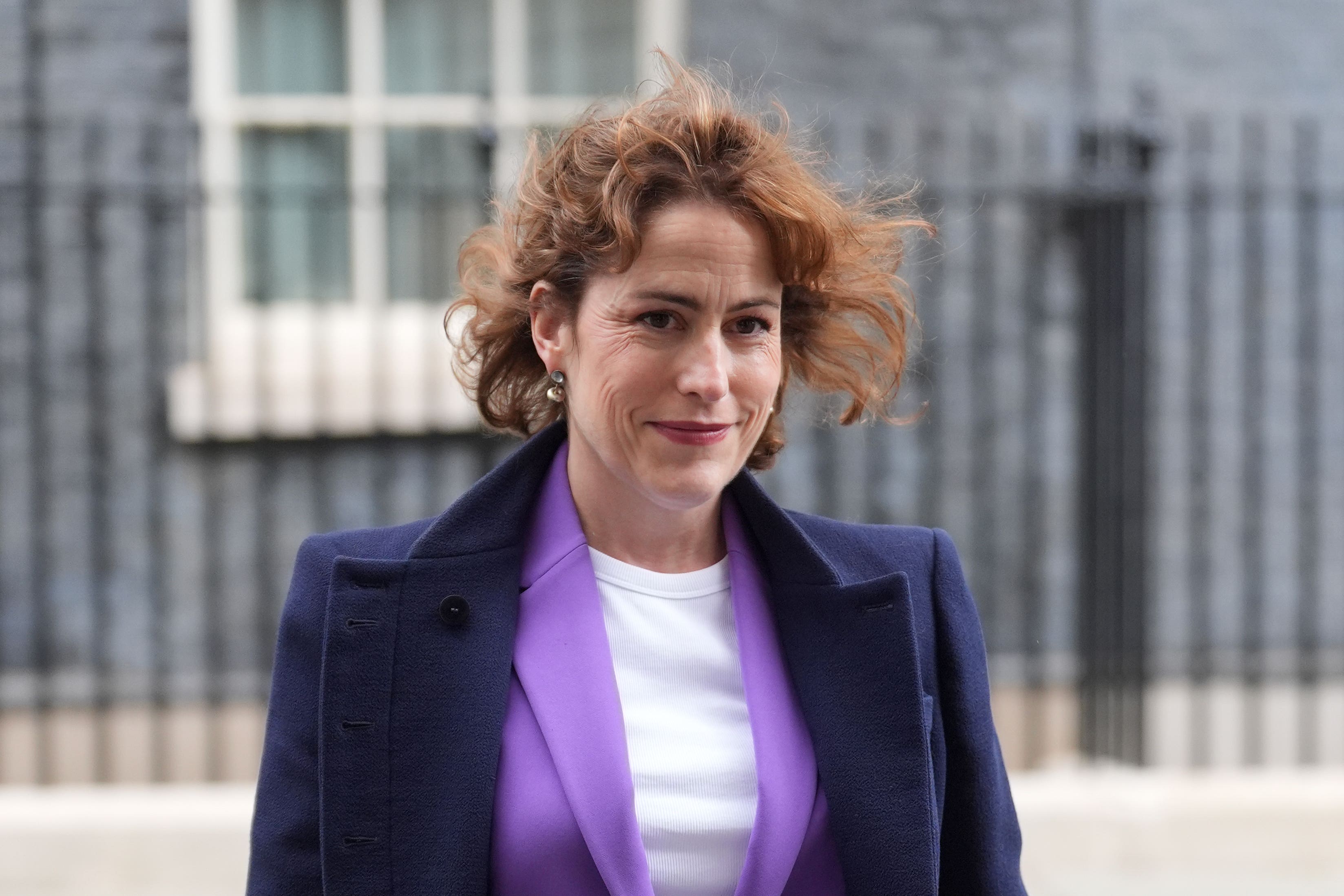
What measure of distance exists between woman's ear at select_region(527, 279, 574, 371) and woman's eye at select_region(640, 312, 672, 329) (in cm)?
16

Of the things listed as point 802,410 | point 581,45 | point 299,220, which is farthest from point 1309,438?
point 299,220

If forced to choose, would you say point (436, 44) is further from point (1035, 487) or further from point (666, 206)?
point (666, 206)

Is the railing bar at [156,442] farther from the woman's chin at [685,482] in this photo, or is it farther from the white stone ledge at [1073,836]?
the woman's chin at [685,482]

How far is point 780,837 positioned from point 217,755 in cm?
406

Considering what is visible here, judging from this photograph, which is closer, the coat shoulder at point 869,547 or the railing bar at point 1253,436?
the coat shoulder at point 869,547

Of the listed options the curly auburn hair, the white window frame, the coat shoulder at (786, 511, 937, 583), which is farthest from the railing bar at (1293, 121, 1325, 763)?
the coat shoulder at (786, 511, 937, 583)

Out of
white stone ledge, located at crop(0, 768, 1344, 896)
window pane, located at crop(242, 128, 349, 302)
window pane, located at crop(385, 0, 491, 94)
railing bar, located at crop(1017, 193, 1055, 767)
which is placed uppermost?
window pane, located at crop(385, 0, 491, 94)

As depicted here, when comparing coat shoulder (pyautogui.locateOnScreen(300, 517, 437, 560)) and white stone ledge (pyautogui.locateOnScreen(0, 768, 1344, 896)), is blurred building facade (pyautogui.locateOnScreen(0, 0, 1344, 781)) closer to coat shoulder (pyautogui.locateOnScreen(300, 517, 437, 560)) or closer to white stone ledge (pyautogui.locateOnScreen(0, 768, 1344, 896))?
white stone ledge (pyautogui.locateOnScreen(0, 768, 1344, 896))

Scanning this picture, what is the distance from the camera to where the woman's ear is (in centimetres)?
208

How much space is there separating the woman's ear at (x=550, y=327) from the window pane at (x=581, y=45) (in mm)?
4314

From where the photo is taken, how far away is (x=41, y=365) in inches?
212

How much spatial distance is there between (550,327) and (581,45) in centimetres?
445

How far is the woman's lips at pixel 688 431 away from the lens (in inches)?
76.3

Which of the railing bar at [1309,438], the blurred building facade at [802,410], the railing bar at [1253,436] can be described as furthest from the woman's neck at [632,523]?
the railing bar at [1309,438]
